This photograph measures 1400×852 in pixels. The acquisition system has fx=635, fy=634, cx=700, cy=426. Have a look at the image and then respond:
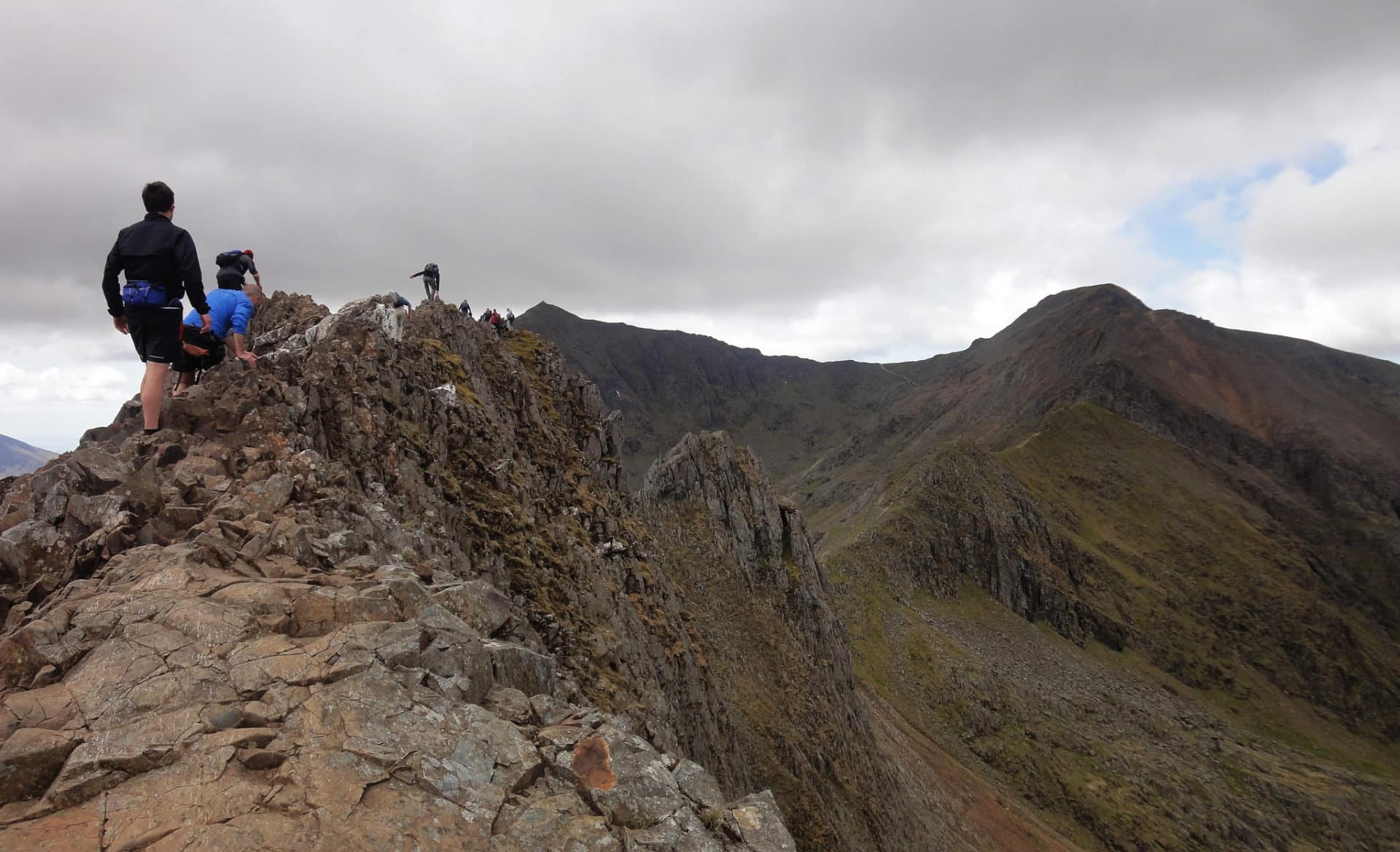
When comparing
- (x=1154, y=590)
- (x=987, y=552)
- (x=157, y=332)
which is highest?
(x=157, y=332)

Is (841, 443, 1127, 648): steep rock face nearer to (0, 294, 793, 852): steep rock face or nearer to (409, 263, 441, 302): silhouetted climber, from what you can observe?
(409, 263, 441, 302): silhouetted climber

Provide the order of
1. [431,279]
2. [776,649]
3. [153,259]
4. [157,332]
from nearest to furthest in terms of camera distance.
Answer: [153,259]
[157,332]
[431,279]
[776,649]

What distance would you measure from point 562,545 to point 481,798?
1220 cm

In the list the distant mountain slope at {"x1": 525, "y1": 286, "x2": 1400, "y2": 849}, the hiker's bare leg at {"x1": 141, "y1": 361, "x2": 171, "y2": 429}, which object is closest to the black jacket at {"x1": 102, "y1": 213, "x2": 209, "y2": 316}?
the hiker's bare leg at {"x1": 141, "y1": 361, "x2": 171, "y2": 429}

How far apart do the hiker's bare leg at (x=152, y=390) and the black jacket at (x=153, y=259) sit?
1092mm

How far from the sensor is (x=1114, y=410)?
14575 centimetres

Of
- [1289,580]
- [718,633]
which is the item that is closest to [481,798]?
[718,633]

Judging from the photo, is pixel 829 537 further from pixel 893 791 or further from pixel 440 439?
pixel 440 439

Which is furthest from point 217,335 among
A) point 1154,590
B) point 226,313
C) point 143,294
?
point 1154,590

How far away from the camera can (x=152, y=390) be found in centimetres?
1088

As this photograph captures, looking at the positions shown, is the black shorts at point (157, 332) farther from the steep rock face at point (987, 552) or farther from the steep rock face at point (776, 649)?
the steep rock face at point (987, 552)

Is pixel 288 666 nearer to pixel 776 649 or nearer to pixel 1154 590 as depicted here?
pixel 776 649

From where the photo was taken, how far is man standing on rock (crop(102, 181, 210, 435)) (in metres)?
10.5

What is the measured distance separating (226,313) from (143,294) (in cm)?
245
